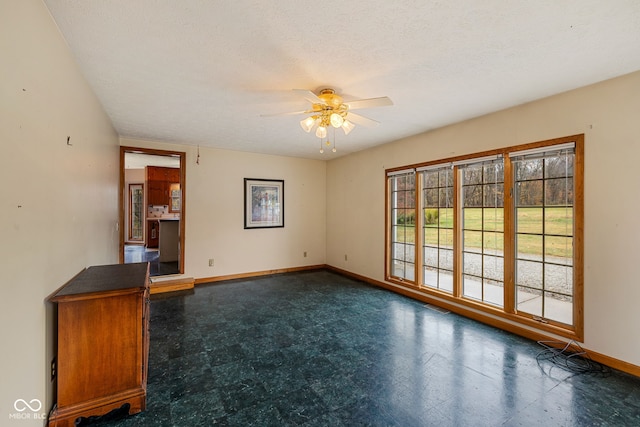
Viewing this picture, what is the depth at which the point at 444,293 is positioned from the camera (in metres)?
3.82

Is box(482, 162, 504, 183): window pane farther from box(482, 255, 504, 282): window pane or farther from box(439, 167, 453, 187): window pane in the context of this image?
box(482, 255, 504, 282): window pane

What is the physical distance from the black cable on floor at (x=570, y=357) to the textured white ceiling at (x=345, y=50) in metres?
2.44

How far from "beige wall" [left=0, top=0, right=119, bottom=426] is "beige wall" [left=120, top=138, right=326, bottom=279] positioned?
2.66m

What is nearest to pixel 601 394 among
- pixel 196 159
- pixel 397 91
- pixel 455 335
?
pixel 455 335

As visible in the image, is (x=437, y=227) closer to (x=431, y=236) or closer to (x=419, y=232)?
(x=431, y=236)

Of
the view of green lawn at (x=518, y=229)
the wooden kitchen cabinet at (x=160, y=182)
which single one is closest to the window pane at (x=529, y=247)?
the view of green lawn at (x=518, y=229)

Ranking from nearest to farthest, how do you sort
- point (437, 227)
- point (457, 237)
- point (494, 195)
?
point (494, 195) < point (457, 237) < point (437, 227)

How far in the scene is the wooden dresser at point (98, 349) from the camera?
1.66m

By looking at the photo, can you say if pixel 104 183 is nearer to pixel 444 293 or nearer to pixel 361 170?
pixel 361 170

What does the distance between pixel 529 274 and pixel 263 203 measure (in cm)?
440

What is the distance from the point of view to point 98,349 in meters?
1.73

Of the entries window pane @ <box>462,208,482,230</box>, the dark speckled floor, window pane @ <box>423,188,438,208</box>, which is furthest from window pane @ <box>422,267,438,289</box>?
window pane @ <box>423,188,438,208</box>

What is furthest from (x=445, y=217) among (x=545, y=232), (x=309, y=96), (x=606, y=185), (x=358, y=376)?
(x=309, y=96)

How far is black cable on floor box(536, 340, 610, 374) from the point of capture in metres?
2.34
